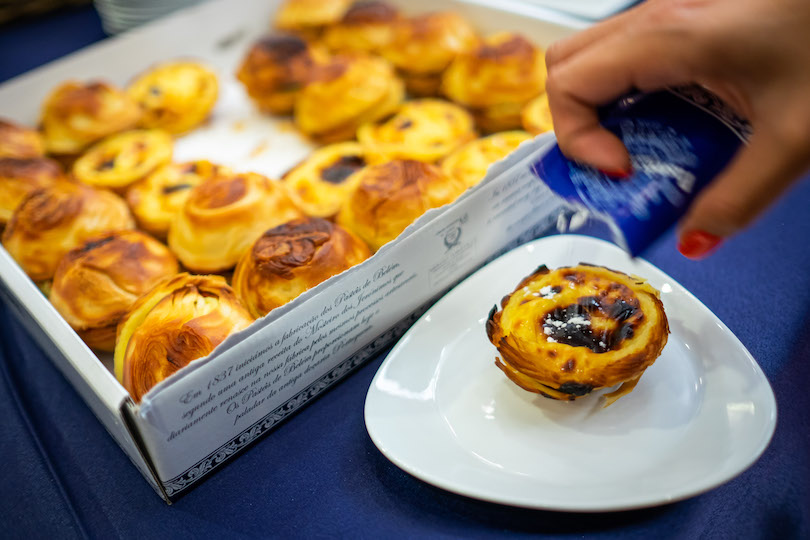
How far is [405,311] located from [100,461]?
2.12 feet

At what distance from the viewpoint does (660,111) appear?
98 cm

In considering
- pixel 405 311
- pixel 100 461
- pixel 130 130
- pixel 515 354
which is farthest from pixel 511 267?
pixel 130 130

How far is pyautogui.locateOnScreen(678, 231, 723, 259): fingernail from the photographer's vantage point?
Result: 32.8 inches

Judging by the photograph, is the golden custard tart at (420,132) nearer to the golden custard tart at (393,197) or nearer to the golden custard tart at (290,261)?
the golden custard tart at (393,197)

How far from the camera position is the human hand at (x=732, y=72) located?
0.72 metres

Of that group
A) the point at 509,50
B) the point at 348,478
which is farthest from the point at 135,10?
the point at 348,478

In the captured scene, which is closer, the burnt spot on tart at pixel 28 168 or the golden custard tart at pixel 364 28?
the burnt spot on tart at pixel 28 168

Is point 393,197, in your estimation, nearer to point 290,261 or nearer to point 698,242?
point 290,261

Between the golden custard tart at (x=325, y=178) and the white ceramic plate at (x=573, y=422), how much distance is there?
1.54ft

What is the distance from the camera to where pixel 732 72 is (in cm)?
77

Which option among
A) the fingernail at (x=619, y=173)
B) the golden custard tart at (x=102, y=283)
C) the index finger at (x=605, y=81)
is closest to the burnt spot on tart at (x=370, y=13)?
the golden custard tart at (x=102, y=283)

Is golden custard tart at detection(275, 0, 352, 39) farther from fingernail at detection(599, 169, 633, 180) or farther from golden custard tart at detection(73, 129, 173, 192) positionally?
fingernail at detection(599, 169, 633, 180)

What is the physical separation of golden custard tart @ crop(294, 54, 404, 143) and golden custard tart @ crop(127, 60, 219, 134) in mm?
360

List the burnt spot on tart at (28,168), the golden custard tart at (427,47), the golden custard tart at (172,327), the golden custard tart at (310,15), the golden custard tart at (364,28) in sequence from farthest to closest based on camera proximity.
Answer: the golden custard tart at (310,15), the golden custard tart at (364,28), the golden custard tart at (427,47), the burnt spot on tart at (28,168), the golden custard tart at (172,327)
